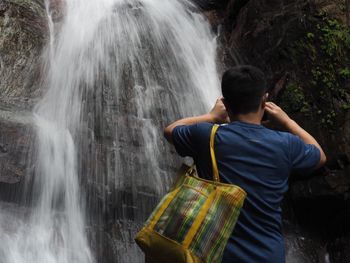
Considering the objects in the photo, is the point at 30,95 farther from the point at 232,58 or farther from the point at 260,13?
the point at 260,13

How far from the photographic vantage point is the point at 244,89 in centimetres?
229

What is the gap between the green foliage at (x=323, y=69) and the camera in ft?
21.0

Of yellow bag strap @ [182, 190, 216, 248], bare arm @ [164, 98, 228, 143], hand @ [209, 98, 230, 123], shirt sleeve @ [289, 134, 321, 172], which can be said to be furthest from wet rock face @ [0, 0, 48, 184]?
shirt sleeve @ [289, 134, 321, 172]

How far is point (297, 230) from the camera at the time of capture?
5910 millimetres

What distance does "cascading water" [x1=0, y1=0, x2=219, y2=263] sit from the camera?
467 cm

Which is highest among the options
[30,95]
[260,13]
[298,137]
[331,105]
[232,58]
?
[260,13]

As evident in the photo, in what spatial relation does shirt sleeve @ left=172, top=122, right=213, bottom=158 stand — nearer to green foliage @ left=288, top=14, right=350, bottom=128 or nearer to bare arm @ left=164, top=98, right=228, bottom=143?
bare arm @ left=164, top=98, right=228, bottom=143

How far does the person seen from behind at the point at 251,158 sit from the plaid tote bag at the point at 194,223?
67 millimetres

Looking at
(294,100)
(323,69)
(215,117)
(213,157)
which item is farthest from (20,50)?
(213,157)

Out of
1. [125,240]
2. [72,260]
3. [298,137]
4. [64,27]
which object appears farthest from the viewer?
[64,27]

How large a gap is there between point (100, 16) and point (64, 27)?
78 cm

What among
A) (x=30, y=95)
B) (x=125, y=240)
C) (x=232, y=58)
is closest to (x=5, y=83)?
(x=30, y=95)

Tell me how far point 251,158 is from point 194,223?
0.41 m

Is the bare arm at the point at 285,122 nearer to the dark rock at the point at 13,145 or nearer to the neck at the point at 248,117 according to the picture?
the neck at the point at 248,117
